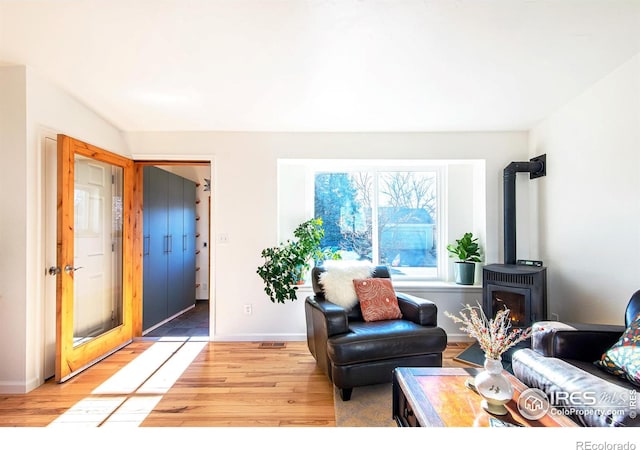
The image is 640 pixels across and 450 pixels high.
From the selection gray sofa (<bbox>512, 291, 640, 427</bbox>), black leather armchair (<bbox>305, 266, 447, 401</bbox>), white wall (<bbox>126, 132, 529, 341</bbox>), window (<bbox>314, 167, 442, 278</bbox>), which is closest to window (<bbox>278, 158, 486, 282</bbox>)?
window (<bbox>314, 167, 442, 278</bbox>)

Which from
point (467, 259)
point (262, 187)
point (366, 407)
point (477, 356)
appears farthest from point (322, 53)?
point (477, 356)

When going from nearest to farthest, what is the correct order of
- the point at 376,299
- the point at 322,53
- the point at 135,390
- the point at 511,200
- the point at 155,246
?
the point at 322,53
the point at 135,390
the point at 376,299
the point at 511,200
the point at 155,246

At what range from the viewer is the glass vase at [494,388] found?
1.27m

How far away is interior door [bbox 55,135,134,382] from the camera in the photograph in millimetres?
2350

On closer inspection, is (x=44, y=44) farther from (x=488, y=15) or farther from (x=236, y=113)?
(x=488, y=15)

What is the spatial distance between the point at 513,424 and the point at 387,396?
1087mm

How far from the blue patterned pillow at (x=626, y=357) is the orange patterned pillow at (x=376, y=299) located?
1309 mm

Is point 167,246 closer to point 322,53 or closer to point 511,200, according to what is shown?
point 322,53

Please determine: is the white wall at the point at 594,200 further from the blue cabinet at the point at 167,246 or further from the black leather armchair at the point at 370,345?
the blue cabinet at the point at 167,246

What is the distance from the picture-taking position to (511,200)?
10.1 feet

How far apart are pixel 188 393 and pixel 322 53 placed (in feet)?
8.50

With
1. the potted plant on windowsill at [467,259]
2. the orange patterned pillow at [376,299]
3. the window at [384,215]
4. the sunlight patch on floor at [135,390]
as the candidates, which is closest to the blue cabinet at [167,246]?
the sunlight patch on floor at [135,390]

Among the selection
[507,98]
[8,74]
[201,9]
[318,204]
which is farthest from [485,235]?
[8,74]

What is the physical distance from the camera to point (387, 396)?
2.14 meters
